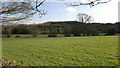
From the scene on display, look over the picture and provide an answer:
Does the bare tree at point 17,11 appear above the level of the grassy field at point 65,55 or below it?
above

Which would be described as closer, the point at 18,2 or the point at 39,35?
the point at 18,2

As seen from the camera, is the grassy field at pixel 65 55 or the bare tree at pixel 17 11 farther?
the grassy field at pixel 65 55

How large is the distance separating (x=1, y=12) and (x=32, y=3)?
4.31ft

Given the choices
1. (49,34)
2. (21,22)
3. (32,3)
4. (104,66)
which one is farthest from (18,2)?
(49,34)

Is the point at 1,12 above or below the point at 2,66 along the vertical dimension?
above

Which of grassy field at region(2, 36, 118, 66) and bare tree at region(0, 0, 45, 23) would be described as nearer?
bare tree at region(0, 0, 45, 23)

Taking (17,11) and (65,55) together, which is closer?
(17,11)

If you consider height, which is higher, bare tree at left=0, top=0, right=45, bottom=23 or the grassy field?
bare tree at left=0, top=0, right=45, bottom=23

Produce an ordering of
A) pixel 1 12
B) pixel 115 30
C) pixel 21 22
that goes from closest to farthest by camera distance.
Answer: pixel 1 12
pixel 21 22
pixel 115 30

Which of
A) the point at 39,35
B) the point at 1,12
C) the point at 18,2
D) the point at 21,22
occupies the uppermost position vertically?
the point at 18,2

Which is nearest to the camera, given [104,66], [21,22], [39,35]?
[104,66]

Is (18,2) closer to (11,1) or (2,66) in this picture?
(11,1)

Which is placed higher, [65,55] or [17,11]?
[17,11]

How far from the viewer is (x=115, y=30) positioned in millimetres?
34938
